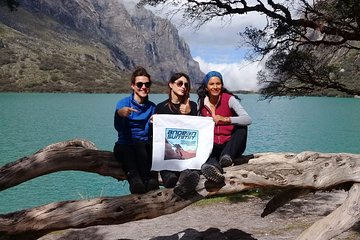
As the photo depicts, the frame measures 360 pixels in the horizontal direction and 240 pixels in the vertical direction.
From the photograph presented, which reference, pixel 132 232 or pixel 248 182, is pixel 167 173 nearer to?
pixel 248 182

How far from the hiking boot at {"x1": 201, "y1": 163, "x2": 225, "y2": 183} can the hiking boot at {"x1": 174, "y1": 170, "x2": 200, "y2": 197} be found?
0.09 metres

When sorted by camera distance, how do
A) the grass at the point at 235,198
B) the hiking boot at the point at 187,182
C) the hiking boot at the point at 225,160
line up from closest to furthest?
the hiking boot at the point at 187,182 < the hiking boot at the point at 225,160 < the grass at the point at 235,198

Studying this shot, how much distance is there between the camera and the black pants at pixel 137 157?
5.32m

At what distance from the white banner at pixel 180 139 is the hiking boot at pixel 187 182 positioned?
24 cm

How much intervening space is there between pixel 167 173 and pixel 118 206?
24.5 inches

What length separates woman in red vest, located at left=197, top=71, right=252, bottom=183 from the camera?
5.32m

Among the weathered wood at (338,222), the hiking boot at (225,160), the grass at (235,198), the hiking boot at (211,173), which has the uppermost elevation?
the hiking boot at (225,160)

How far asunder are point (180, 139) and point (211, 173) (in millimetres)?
577

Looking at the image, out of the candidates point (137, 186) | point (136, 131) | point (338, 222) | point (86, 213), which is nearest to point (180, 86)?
point (136, 131)

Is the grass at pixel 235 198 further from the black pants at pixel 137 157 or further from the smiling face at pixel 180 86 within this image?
the smiling face at pixel 180 86

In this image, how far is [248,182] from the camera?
5.17m

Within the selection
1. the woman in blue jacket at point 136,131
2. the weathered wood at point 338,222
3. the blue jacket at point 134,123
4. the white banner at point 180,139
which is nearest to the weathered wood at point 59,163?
the woman in blue jacket at point 136,131

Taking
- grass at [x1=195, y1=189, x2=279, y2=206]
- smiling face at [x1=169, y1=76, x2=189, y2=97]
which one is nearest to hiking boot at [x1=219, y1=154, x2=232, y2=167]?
smiling face at [x1=169, y1=76, x2=189, y2=97]

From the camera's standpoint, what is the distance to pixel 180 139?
5.29 m
